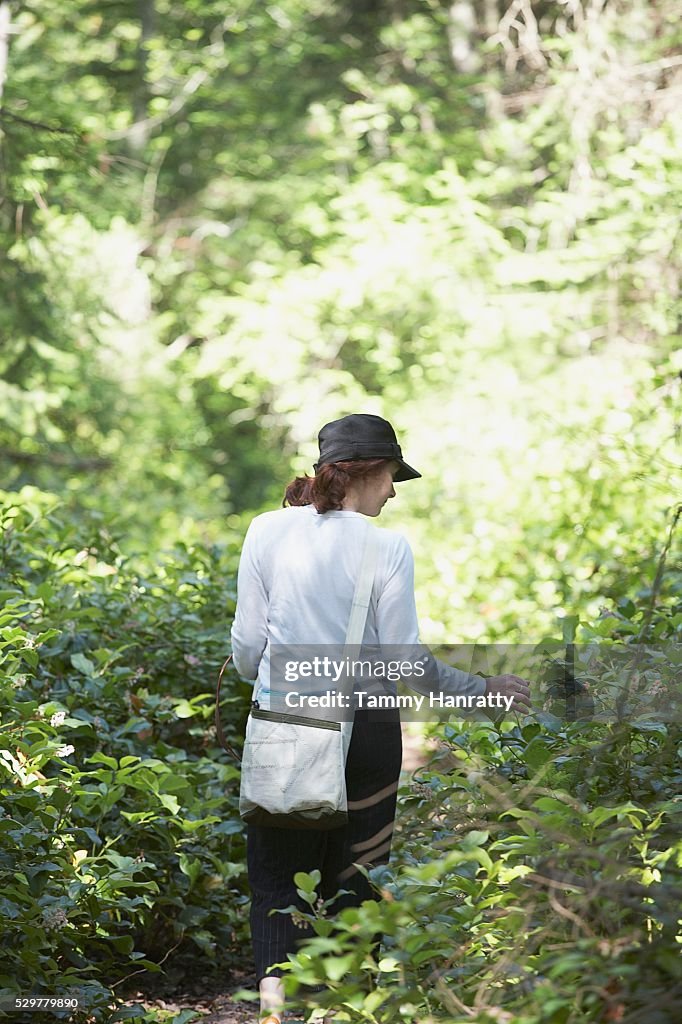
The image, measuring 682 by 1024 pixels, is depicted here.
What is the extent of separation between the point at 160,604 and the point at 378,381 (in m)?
11.0

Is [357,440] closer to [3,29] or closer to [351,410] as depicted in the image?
[3,29]

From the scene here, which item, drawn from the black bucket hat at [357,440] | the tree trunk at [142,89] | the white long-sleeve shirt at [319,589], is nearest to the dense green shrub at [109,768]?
the white long-sleeve shirt at [319,589]

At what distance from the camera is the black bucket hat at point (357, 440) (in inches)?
136

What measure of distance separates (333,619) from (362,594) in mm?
106

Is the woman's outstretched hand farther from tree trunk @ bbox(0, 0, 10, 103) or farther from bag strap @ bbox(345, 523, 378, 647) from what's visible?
tree trunk @ bbox(0, 0, 10, 103)

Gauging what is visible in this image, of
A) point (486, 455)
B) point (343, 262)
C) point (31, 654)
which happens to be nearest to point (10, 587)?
point (31, 654)

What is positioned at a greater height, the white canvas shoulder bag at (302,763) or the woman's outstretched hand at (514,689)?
the woman's outstretched hand at (514,689)

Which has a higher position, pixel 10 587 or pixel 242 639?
pixel 242 639

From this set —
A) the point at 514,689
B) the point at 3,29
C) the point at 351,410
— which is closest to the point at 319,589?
the point at 514,689

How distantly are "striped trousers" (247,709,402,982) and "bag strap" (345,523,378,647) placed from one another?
0.83ft

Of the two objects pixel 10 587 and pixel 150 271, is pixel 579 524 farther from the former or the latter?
pixel 150 271

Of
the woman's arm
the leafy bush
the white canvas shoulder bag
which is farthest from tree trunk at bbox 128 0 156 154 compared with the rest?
the leafy bush

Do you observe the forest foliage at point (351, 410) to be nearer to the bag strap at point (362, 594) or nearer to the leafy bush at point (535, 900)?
the leafy bush at point (535, 900)

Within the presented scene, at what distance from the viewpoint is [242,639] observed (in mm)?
3465
